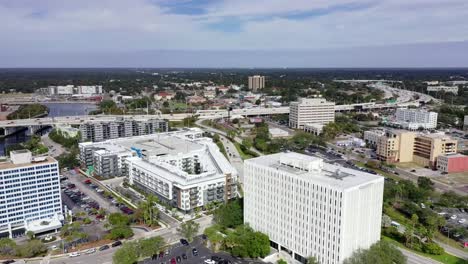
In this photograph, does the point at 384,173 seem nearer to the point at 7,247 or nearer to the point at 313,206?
the point at 313,206

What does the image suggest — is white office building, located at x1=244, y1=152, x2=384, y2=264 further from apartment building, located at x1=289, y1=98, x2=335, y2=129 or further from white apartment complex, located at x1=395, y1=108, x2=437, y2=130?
white apartment complex, located at x1=395, y1=108, x2=437, y2=130

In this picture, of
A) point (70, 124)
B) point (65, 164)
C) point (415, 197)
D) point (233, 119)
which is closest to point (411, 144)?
point (415, 197)

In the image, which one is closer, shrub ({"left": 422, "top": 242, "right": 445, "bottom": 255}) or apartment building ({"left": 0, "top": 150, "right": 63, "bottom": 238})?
shrub ({"left": 422, "top": 242, "right": 445, "bottom": 255})

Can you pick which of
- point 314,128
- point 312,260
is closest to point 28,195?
point 312,260

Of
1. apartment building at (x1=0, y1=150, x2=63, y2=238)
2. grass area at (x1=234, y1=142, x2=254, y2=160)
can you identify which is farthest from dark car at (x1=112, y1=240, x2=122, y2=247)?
grass area at (x1=234, y1=142, x2=254, y2=160)

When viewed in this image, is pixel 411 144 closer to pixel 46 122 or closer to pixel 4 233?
pixel 4 233

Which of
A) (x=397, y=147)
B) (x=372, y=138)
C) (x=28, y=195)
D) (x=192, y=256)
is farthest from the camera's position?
(x=372, y=138)
